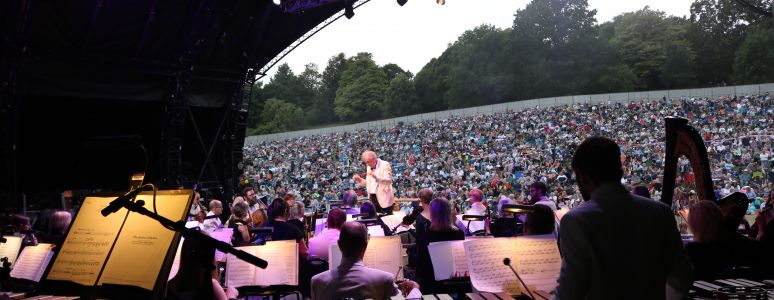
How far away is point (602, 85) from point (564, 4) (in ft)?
27.0

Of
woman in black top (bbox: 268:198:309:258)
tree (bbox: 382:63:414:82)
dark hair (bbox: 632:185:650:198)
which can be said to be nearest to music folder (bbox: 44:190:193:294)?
woman in black top (bbox: 268:198:309:258)

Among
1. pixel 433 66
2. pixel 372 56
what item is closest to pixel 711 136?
pixel 433 66

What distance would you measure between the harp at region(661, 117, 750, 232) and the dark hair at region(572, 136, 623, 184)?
217 centimetres

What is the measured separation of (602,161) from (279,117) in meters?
54.5

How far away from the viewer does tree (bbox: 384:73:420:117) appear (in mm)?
55844

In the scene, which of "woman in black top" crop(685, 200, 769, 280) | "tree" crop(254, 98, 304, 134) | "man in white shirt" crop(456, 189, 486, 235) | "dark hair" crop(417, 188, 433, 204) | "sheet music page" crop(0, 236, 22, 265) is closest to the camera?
"woman in black top" crop(685, 200, 769, 280)

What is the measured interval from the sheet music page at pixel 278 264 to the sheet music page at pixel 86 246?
5.01ft

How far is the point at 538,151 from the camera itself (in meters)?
27.9

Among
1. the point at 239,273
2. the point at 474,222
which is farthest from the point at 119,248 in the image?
the point at 474,222

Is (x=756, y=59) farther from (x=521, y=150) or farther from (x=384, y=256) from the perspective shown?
(x=384, y=256)

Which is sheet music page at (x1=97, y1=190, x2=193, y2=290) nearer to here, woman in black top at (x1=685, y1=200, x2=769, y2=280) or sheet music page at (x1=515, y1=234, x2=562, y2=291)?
sheet music page at (x1=515, y1=234, x2=562, y2=291)

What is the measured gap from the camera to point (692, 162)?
164 inches

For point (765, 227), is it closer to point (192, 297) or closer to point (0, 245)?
point (192, 297)

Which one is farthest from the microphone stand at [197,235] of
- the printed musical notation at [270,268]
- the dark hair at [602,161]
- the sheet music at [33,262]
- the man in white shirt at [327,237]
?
the man in white shirt at [327,237]
